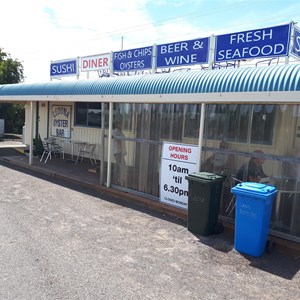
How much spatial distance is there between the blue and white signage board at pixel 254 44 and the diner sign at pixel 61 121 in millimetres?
7122

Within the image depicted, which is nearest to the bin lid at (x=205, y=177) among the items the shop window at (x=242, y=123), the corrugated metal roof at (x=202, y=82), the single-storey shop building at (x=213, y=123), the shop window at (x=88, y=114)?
the single-storey shop building at (x=213, y=123)

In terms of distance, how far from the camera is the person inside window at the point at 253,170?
5.93 meters

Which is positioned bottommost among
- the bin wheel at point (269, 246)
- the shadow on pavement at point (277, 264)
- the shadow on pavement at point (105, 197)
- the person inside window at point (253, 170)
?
the shadow on pavement at point (105, 197)

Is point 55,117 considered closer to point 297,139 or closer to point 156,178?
point 156,178

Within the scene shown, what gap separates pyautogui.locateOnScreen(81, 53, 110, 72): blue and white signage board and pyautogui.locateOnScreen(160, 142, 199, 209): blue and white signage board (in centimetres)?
737

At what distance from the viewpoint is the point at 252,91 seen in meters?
5.62

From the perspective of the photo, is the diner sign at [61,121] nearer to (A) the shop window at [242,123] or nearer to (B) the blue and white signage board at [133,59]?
(B) the blue and white signage board at [133,59]

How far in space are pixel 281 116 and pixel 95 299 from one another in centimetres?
419

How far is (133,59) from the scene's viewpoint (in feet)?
41.3

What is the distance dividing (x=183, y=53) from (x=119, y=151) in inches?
171

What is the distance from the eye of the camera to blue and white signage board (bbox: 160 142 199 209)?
6.91 meters

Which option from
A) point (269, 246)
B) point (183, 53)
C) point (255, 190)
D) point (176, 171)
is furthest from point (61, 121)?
point (269, 246)

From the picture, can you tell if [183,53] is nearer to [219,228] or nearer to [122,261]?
[219,228]

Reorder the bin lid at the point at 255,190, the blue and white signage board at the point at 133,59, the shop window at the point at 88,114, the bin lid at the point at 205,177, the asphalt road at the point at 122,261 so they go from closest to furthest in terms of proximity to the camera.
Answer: the asphalt road at the point at 122,261
the bin lid at the point at 255,190
the bin lid at the point at 205,177
the blue and white signage board at the point at 133,59
the shop window at the point at 88,114
